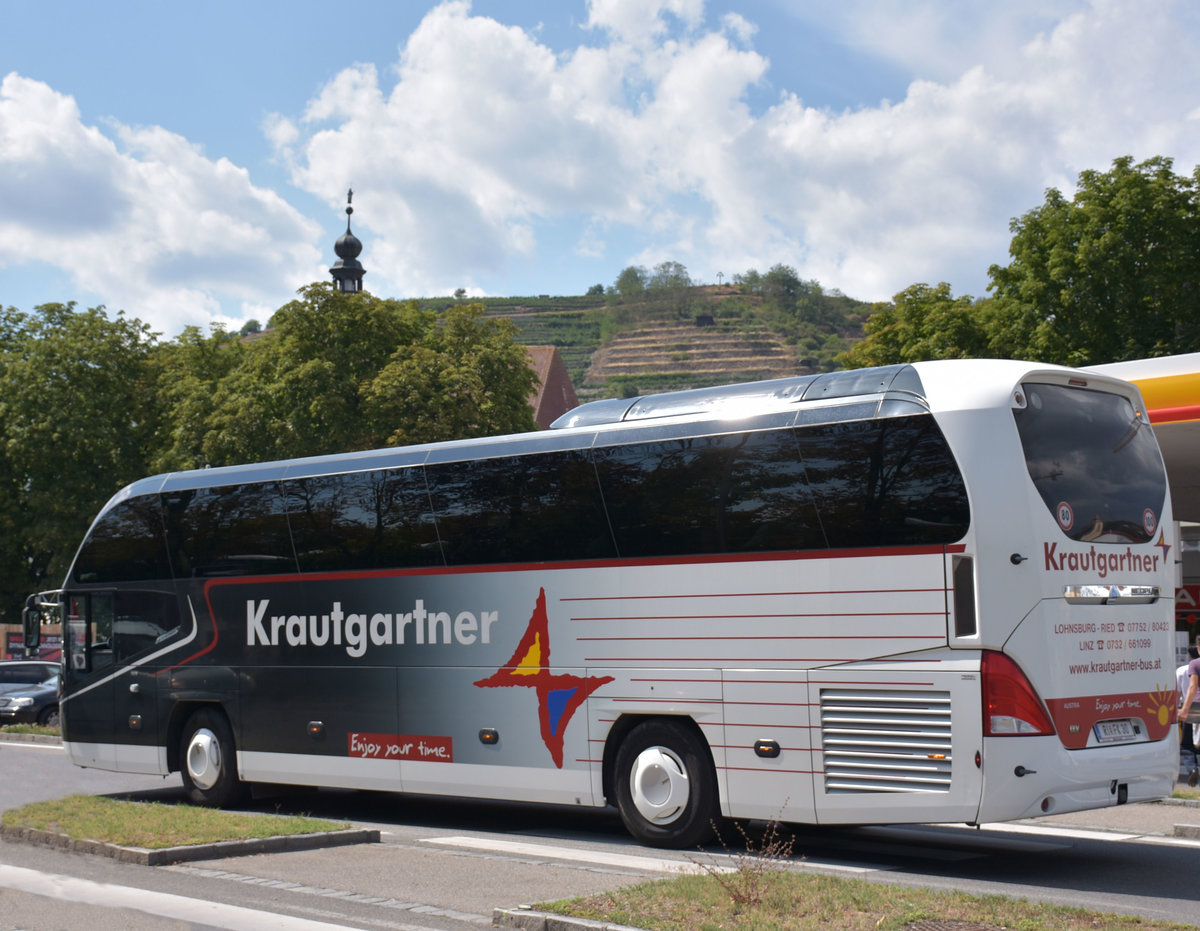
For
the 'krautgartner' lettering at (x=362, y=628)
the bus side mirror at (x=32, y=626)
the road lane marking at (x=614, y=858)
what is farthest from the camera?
the bus side mirror at (x=32, y=626)

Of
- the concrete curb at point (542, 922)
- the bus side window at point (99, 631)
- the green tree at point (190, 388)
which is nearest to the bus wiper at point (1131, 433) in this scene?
the concrete curb at point (542, 922)

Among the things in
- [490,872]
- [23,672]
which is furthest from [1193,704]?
[23,672]

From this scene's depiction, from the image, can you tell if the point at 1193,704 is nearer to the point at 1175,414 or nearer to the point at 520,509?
the point at 1175,414

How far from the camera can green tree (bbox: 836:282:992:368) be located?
4212cm

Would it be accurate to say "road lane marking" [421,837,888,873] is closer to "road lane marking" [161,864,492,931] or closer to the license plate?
"road lane marking" [161,864,492,931]

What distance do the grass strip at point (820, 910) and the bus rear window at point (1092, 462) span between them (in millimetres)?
2870

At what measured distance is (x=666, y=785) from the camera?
10.7m

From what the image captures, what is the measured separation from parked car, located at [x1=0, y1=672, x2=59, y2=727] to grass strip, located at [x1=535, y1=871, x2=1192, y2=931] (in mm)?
24375

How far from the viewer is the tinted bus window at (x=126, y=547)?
14.9 meters

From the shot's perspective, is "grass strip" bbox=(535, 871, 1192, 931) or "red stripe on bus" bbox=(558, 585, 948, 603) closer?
"grass strip" bbox=(535, 871, 1192, 931)

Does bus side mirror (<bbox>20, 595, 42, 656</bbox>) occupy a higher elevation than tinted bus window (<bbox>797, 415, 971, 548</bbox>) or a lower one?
lower

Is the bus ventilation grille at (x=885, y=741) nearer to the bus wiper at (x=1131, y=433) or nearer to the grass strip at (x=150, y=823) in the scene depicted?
the bus wiper at (x=1131, y=433)

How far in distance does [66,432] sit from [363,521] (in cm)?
4043

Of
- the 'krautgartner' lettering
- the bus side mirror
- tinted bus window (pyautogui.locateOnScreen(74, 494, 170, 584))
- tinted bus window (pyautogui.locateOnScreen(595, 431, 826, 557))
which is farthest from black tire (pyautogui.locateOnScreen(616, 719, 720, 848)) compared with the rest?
the bus side mirror
